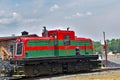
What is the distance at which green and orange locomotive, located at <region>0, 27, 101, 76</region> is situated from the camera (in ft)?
71.1

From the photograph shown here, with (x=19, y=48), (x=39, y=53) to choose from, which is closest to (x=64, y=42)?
(x=39, y=53)

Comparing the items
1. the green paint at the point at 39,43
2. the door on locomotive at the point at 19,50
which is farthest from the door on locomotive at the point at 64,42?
the door on locomotive at the point at 19,50

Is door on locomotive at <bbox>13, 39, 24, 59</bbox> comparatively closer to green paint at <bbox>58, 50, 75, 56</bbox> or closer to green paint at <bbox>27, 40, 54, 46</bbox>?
green paint at <bbox>27, 40, 54, 46</bbox>

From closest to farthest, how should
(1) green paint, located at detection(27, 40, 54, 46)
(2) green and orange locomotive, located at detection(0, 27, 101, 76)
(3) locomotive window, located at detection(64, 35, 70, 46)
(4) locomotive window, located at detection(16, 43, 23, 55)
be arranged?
(2) green and orange locomotive, located at detection(0, 27, 101, 76), (1) green paint, located at detection(27, 40, 54, 46), (4) locomotive window, located at detection(16, 43, 23, 55), (3) locomotive window, located at detection(64, 35, 70, 46)

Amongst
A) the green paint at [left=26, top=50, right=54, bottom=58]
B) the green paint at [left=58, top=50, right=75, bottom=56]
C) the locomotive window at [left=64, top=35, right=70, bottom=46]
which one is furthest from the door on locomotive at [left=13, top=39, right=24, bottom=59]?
the locomotive window at [left=64, top=35, right=70, bottom=46]

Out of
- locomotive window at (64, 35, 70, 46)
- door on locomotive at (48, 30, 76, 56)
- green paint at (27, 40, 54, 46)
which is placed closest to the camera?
green paint at (27, 40, 54, 46)

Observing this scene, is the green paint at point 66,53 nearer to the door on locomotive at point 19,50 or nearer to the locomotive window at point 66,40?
the locomotive window at point 66,40

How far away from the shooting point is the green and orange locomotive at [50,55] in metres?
21.7

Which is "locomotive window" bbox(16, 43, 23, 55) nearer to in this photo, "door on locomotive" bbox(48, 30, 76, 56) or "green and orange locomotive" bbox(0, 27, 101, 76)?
"green and orange locomotive" bbox(0, 27, 101, 76)

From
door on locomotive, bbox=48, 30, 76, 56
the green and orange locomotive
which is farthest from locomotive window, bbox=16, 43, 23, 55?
door on locomotive, bbox=48, 30, 76, 56

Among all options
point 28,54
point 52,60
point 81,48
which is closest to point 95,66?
point 81,48

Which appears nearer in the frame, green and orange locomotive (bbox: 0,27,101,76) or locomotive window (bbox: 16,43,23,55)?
green and orange locomotive (bbox: 0,27,101,76)

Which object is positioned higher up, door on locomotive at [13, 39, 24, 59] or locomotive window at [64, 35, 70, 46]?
locomotive window at [64, 35, 70, 46]

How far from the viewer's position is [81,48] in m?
25.5
